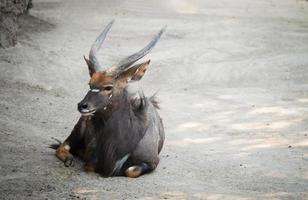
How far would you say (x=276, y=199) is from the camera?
5711 millimetres

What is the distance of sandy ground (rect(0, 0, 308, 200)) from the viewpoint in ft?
19.8

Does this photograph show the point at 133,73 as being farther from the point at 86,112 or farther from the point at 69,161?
the point at 69,161

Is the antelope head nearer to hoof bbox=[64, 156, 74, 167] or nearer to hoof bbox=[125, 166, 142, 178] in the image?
hoof bbox=[64, 156, 74, 167]

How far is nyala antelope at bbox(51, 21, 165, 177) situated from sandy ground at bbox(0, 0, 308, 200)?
0.21 metres

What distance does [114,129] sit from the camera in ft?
21.1

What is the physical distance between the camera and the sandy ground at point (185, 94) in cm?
605

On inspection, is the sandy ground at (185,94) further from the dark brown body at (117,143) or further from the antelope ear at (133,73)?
the antelope ear at (133,73)

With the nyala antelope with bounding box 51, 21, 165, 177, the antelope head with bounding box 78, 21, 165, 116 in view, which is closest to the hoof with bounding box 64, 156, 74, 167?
the nyala antelope with bounding box 51, 21, 165, 177

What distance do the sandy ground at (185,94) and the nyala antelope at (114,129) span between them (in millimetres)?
212

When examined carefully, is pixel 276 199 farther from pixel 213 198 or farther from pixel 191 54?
pixel 191 54

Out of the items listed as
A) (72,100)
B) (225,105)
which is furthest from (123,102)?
(225,105)

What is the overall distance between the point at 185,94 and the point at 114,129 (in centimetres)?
440

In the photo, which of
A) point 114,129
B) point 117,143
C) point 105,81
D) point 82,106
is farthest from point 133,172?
point 105,81

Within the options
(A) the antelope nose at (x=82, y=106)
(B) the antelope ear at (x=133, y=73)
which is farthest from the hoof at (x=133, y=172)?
(B) the antelope ear at (x=133, y=73)
